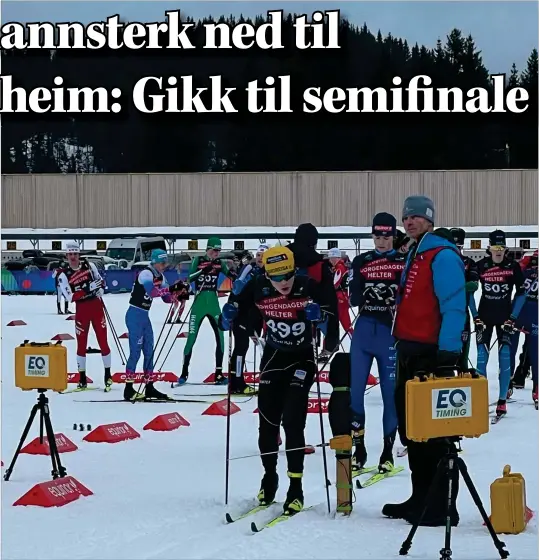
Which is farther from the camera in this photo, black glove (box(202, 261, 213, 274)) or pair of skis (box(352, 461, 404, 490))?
black glove (box(202, 261, 213, 274))

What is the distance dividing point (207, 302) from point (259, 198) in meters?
44.9

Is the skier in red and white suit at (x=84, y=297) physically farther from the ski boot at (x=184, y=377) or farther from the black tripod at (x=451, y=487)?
Answer: the black tripod at (x=451, y=487)

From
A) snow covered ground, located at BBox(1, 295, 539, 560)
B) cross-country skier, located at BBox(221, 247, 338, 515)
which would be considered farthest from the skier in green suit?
cross-country skier, located at BBox(221, 247, 338, 515)

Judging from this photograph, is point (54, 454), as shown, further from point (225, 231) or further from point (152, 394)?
point (225, 231)

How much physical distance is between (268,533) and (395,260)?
119 inches

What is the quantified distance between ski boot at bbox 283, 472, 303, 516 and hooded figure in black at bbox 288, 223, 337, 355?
3.22ft

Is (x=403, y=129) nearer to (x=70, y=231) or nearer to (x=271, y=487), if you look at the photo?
(x=70, y=231)

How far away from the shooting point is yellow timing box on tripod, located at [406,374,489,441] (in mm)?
5531

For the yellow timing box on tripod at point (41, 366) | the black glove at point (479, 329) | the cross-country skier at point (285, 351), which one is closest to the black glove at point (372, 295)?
the cross-country skier at point (285, 351)

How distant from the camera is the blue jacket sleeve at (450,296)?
6.30 m

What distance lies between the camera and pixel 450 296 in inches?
253

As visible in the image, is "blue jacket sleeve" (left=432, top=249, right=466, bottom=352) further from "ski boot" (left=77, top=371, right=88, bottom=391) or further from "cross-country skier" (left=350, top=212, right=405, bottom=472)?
"ski boot" (left=77, top=371, right=88, bottom=391)

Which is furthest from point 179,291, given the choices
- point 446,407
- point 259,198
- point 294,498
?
point 259,198

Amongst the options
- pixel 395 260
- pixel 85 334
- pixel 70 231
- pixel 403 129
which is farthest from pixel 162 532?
pixel 403 129
